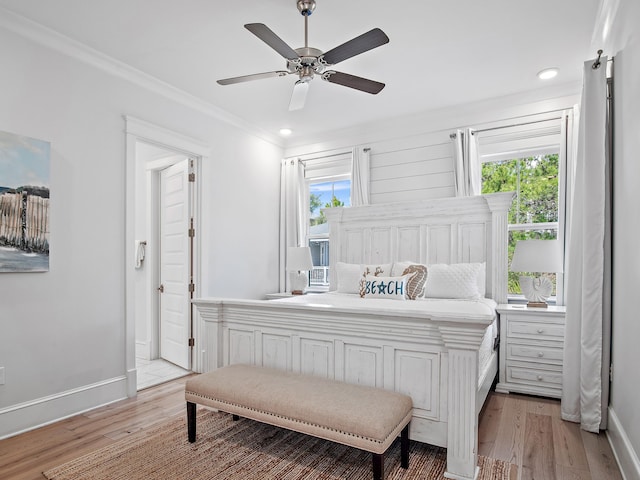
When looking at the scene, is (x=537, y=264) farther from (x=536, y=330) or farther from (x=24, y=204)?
(x=24, y=204)

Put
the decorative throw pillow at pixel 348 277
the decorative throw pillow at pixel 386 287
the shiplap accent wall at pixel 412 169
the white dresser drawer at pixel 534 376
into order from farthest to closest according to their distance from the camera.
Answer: the shiplap accent wall at pixel 412 169, the decorative throw pillow at pixel 348 277, the decorative throw pillow at pixel 386 287, the white dresser drawer at pixel 534 376

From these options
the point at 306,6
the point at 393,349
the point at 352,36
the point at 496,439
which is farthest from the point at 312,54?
the point at 496,439

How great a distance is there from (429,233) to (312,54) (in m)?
2.52

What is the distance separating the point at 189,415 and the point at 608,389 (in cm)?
281

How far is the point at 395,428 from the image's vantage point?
6.21 ft

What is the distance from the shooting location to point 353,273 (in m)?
4.29

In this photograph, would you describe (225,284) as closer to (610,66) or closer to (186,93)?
(186,93)

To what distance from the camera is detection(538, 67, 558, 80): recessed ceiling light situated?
11.3ft

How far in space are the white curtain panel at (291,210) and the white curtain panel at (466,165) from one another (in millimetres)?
2118

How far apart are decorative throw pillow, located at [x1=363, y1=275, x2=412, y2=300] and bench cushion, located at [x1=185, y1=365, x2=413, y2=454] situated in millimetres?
1504

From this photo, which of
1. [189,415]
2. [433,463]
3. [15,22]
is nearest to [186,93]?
[15,22]

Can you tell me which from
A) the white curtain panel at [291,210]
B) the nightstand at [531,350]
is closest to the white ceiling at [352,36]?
the white curtain panel at [291,210]

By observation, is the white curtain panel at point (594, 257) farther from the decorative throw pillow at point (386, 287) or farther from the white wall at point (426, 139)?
the decorative throw pillow at point (386, 287)

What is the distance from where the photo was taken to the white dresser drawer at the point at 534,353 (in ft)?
10.8
